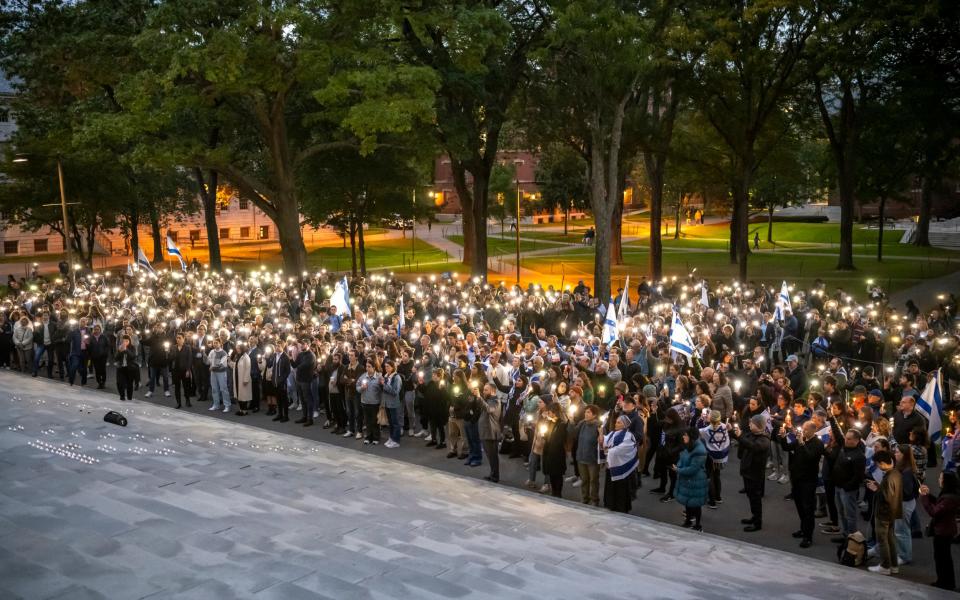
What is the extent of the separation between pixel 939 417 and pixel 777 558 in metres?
4.22

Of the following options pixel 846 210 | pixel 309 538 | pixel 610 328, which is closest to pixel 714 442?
pixel 610 328

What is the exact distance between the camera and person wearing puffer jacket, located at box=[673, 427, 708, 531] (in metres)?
10.8

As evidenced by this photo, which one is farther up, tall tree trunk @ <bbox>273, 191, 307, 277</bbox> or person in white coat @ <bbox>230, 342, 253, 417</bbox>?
tall tree trunk @ <bbox>273, 191, 307, 277</bbox>

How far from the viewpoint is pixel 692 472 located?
425 inches

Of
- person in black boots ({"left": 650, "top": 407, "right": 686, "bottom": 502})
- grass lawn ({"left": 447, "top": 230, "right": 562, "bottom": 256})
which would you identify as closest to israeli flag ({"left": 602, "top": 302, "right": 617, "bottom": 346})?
person in black boots ({"left": 650, "top": 407, "right": 686, "bottom": 502})

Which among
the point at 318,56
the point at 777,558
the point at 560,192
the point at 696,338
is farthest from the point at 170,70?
the point at 560,192

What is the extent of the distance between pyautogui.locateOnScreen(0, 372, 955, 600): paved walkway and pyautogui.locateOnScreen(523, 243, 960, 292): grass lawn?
30.0 m

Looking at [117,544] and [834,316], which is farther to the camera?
[834,316]

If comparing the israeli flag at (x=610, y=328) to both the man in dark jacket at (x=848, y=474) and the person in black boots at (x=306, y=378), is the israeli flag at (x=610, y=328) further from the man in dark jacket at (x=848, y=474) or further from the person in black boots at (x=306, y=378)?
the man in dark jacket at (x=848, y=474)

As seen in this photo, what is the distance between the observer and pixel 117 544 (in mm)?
7641

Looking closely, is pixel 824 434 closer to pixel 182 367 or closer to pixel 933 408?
pixel 933 408

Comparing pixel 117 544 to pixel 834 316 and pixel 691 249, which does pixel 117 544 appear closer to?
pixel 834 316

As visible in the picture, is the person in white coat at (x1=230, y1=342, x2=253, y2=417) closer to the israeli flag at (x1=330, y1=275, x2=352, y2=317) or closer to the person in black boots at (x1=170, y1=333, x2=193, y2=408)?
the person in black boots at (x1=170, y1=333, x2=193, y2=408)

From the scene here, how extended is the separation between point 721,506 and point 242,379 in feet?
33.8
